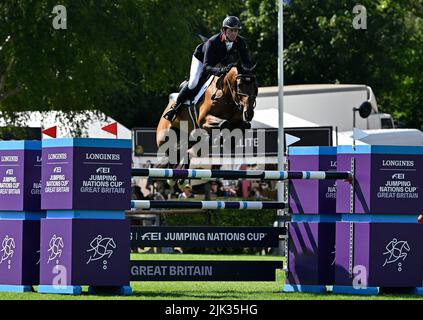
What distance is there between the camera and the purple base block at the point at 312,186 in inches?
508

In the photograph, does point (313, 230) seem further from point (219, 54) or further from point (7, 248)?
point (219, 54)

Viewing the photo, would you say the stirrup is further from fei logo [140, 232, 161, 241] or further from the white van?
the white van

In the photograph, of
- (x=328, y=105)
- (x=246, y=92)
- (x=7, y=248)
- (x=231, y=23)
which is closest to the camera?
(x=7, y=248)

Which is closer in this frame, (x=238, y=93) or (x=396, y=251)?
(x=396, y=251)

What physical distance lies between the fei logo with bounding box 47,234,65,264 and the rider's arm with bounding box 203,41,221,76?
5.48 metres

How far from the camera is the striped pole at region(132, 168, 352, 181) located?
1216 centimetres

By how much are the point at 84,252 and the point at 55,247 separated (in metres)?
0.30

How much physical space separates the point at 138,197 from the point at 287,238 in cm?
1208

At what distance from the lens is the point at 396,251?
1244 cm

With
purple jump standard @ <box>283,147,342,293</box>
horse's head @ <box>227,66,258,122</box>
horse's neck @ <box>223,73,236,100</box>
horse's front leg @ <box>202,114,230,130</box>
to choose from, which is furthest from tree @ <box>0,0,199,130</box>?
purple jump standard @ <box>283,147,342,293</box>

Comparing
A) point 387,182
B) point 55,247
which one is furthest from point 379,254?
point 55,247

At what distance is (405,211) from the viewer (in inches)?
491

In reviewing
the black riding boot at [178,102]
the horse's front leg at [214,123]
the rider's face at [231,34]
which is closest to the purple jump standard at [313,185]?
the horse's front leg at [214,123]
